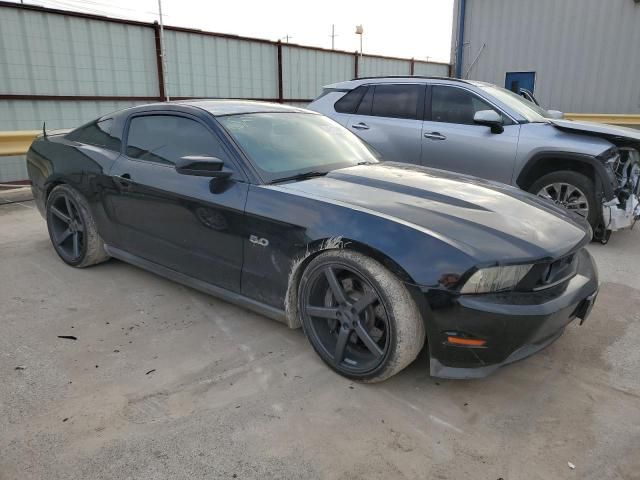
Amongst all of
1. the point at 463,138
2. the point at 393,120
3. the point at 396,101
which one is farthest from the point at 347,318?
the point at 396,101

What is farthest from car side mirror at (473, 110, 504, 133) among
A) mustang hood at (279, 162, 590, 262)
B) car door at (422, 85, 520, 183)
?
mustang hood at (279, 162, 590, 262)

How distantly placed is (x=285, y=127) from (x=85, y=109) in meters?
6.21

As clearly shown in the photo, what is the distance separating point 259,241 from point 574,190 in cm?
378

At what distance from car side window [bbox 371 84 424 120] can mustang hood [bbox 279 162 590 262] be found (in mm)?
2917

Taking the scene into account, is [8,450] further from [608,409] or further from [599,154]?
[599,154]

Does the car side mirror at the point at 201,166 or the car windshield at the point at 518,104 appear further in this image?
the car windshield at the point at 518,104

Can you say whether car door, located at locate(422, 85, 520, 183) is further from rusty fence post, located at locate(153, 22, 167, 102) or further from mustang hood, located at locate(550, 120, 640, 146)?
rusty fence post, located at locate(153, 22, 167, 102)

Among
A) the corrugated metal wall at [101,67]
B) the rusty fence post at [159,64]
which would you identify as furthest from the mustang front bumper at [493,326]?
the rusty fence post at [159,64]

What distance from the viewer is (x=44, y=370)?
278 centimetres

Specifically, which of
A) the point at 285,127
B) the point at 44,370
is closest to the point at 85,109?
the point at 285,127

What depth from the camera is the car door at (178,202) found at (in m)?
3.07

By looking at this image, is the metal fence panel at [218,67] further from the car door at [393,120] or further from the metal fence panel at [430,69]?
the metal fence panel at [430,69]

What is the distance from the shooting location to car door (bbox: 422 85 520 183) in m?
5.40

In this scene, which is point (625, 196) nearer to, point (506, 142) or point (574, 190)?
point (574, 190)
